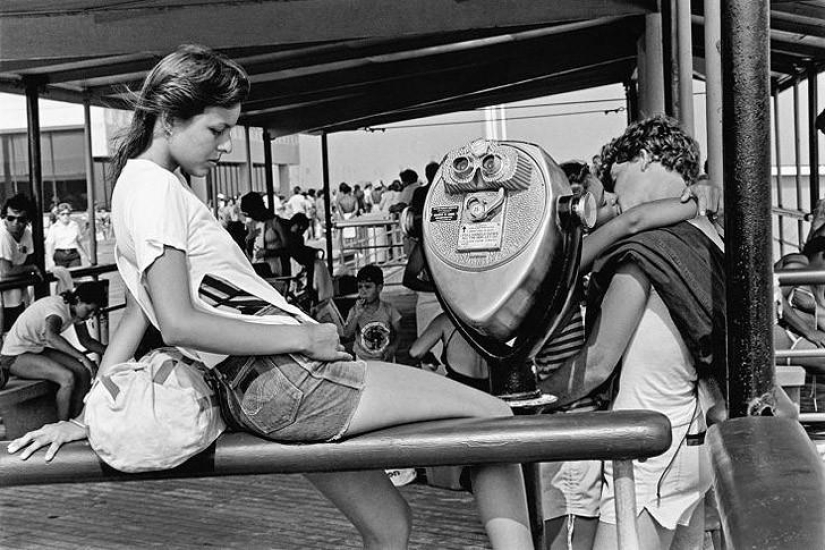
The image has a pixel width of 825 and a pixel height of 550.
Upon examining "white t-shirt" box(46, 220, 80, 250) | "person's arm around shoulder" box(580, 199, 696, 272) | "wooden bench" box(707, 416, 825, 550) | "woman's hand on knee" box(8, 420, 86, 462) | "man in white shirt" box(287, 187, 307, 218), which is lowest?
"wooden bench" box(707, 416, 825, 550)

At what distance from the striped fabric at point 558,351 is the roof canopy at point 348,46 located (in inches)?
68.9

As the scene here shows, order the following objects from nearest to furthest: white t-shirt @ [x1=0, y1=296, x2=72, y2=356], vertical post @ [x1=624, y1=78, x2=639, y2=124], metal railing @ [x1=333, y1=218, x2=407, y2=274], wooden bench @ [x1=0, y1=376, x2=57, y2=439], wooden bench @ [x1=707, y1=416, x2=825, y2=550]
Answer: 1. wooden bench @ [x1=707, y1=416, x2=825, y2=550]
2. wooden bench @ [x1=0, y1=376, x2=57, y2=439]
3. white t-shirt @ [x1=0, y1=296, x2=72, y2=356]
4. vertical post @ [x1=624, y1=78, x2=639, y2=124]
5. metal railing @ [x1=333, y1=218, x2=407, y2=274]

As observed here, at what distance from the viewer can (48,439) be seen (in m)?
2.09

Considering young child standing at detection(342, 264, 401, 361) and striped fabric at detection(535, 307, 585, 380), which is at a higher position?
striped fabric at detection(535, 307, 585, 380)

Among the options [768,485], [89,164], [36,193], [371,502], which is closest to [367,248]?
[89,164]

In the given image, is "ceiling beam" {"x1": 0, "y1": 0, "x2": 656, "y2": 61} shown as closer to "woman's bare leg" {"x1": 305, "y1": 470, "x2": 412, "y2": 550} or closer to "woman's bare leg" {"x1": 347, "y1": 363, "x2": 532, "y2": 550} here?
"woman's bare leg" {"x1": 305, "y1": 470, "x2": 412, "y2": 550}

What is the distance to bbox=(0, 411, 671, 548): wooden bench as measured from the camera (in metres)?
1.94

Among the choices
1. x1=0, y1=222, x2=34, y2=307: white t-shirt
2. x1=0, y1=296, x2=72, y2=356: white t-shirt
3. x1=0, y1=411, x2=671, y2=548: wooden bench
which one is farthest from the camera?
x1=0, y1=222, x2=34, y2=307: white t-shirt

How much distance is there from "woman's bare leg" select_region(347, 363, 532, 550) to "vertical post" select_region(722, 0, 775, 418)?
1.70ft

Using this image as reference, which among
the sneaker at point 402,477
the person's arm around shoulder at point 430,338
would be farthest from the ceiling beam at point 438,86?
the sneaker at point 402,477

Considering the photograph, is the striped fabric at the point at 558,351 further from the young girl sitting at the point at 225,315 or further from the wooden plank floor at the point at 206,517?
the wooden plank floor at the point at 206,517

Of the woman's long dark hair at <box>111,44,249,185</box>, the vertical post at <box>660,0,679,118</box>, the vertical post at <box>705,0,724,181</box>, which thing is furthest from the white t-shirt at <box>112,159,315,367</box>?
the vertical post at <box>660,0,679,118</box>

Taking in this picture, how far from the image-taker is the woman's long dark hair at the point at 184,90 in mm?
2256

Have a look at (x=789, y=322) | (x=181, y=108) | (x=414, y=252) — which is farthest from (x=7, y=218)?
(x=181, y=108)
